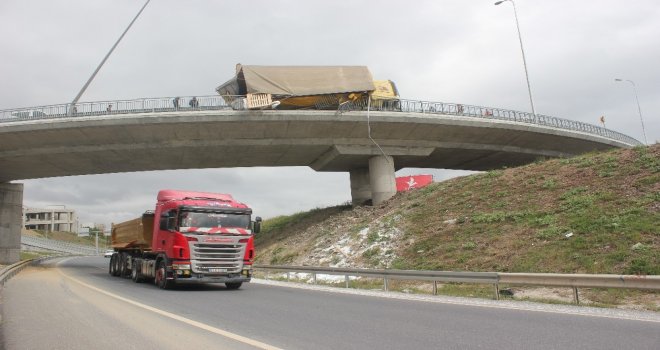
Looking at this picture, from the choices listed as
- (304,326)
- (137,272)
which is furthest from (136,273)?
(304,326)

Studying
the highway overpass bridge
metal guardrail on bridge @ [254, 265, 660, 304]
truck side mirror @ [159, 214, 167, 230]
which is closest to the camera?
metal guardrail on bridge @ [254, 265, 660, 304]

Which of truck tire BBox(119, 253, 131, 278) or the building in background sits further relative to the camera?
the building in background

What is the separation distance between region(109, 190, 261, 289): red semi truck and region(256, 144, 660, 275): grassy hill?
22.8 ft

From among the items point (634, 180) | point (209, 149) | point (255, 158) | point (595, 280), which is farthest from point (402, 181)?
point (595, 280)

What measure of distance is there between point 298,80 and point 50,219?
506 feet

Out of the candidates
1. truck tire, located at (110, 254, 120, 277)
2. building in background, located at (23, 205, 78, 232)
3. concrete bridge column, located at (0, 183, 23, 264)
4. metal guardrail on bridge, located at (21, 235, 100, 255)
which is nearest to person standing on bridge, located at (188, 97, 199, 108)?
truck tire, located at (110, 254, 120, 277)

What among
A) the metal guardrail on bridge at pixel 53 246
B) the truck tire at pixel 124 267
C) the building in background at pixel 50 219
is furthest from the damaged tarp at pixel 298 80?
the building in background at pixel 50 219

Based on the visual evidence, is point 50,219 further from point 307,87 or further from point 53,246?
point 307,87

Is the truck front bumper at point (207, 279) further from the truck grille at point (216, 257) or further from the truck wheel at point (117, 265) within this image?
the truck wheel at point (117, 265)

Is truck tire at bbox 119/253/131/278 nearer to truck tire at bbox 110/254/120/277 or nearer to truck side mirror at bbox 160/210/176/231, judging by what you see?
truck tire at bbox 110/254/120/277

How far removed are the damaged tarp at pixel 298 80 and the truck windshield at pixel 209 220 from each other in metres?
14.8

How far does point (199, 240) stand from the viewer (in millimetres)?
13984

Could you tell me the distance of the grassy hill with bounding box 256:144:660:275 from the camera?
45.3ft

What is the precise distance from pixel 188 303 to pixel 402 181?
3339 centimetres
